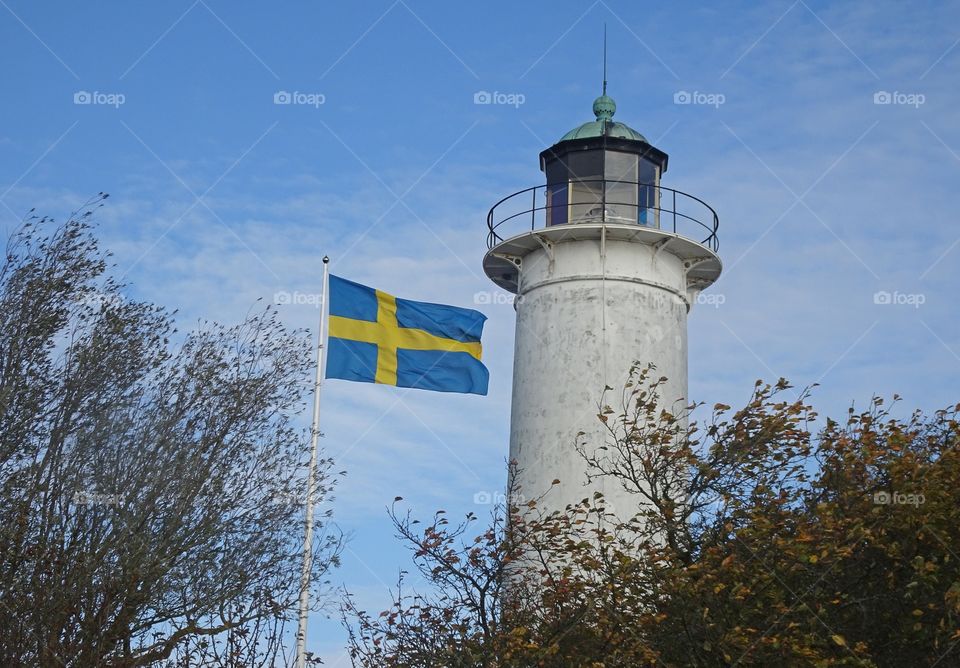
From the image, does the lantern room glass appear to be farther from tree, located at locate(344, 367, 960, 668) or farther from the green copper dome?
tree, located at locate(344, 367, 960, 668)

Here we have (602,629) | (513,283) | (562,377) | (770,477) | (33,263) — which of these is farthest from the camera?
(513,283)

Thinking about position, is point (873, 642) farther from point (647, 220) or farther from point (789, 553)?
point (647, 220)

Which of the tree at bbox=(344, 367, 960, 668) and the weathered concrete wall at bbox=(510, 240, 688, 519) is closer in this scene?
the tree at bbox=(344, 367, 960, 668)

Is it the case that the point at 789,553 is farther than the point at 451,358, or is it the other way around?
the point at 451,358

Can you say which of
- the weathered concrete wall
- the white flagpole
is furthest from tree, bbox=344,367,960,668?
the weathered concrete wall

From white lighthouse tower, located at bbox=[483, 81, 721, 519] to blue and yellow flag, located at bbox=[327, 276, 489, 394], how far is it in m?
1.43

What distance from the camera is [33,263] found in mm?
21500

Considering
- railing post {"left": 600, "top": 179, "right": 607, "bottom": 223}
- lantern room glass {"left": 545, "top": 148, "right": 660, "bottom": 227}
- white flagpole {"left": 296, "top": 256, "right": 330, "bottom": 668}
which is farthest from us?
lantern room glass {"left": 545, "top": 148, "right": 660, "bottom": 227}

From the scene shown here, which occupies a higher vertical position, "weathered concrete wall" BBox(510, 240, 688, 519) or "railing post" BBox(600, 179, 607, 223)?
"railing post" BBox(600, 179, 607, 223)

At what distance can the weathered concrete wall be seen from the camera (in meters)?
30.0

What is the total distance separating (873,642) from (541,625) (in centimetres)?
488

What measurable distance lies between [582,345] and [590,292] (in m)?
1.45

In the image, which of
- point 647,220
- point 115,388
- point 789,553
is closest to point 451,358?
point 647,220

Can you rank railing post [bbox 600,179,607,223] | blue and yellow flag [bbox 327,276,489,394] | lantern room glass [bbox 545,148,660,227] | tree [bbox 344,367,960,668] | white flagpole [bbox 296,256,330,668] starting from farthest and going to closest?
1. lantern room glass [bbox 545,148,660,227]
2. railing post [bbox 600,179,607,223]
3. blue and yellow flag [bbox 327,276,489,394]
4. white flagpole [bbox 296,256,330,668]
5. tree [bbox 344,367,960,668]
